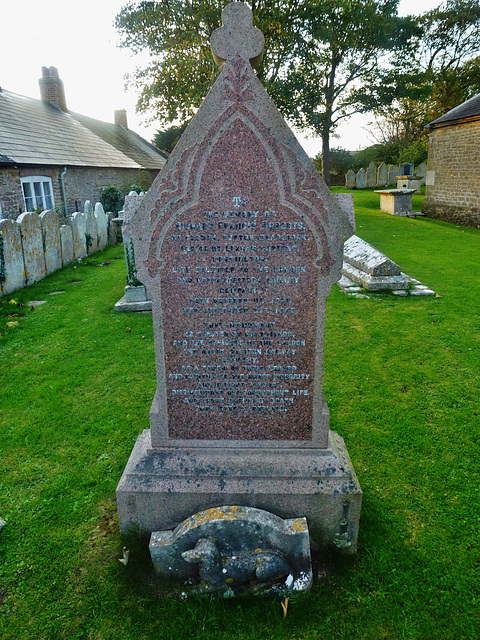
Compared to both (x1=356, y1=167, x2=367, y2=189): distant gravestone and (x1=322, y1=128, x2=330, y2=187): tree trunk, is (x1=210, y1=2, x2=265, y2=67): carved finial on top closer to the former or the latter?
(x1=322, y1=128, x2=330, y2=187): tree trunk

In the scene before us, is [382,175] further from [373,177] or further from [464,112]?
[464,112]

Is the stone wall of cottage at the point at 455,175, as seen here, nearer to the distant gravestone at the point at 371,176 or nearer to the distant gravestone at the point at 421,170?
the distant gravestone at the point at 371,176

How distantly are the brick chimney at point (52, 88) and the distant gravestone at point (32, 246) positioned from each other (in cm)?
1720

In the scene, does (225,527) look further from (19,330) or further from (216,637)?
(19,330)

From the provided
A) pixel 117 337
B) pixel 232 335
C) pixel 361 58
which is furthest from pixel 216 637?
pixel 361 58

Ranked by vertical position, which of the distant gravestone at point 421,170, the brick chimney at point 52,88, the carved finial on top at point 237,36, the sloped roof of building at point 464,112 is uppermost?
the brick chimney at point 52,88

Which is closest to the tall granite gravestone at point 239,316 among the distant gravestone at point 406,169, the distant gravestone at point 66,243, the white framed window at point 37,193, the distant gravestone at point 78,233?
the distant gravestone at point 66,243

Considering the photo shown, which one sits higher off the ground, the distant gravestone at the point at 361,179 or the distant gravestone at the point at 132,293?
the distant gravestone at the point at 361,179

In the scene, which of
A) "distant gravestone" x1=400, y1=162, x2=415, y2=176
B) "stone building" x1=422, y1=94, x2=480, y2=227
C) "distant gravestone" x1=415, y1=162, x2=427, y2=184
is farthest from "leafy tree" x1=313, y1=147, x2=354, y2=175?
"stone building" x1=422, y1=94, x2=480, y2=227

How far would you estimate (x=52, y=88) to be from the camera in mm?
22984

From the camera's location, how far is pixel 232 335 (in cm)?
316

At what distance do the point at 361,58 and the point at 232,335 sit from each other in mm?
26363

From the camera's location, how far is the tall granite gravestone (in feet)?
9.25

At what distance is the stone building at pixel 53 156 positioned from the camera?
14.3 m
